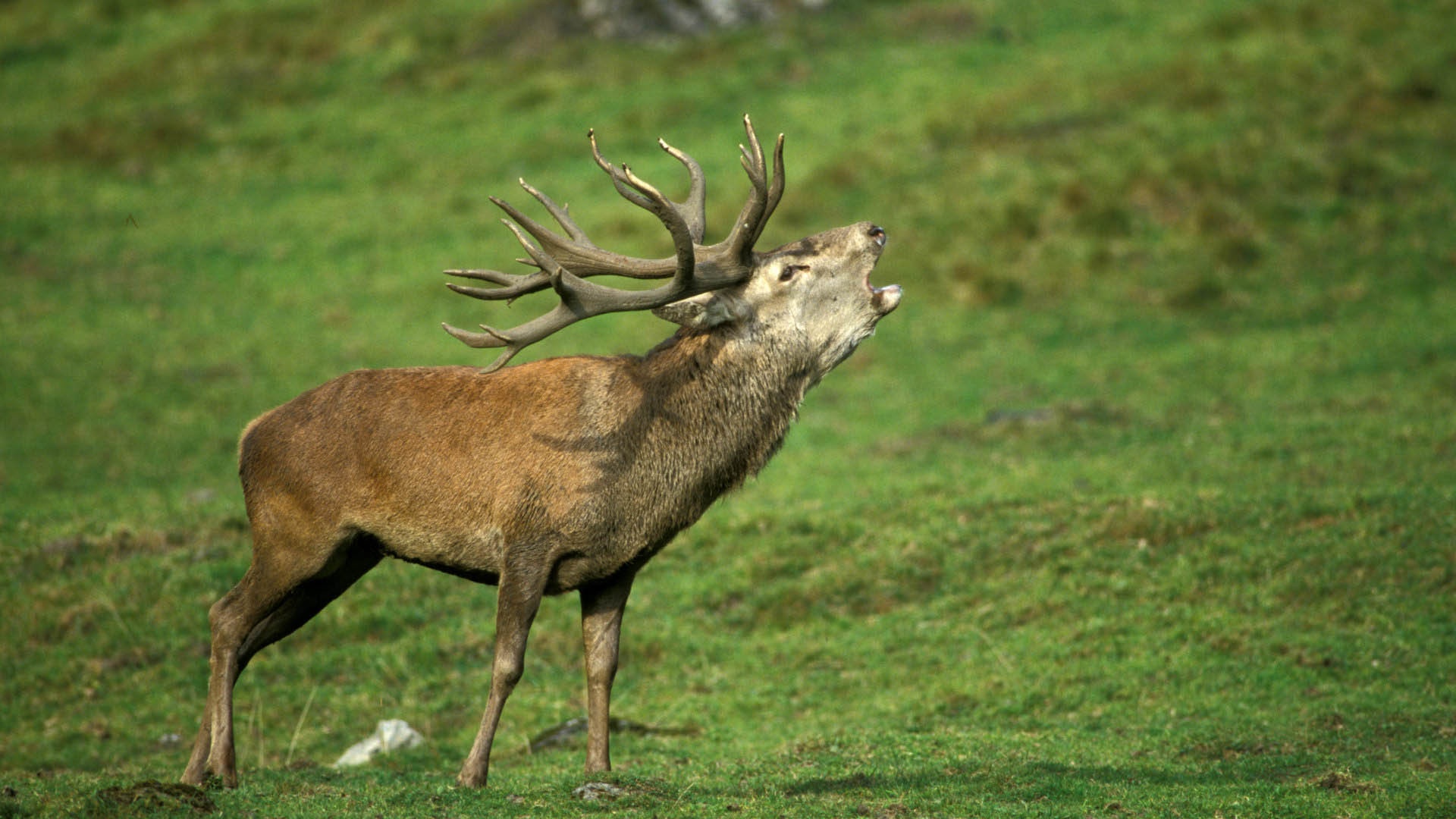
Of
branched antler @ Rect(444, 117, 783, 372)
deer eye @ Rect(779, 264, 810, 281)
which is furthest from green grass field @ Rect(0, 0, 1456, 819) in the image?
deer eye @ Rect(779, 264, 810, 281)

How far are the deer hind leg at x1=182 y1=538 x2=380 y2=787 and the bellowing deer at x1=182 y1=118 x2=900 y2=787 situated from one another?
13mm

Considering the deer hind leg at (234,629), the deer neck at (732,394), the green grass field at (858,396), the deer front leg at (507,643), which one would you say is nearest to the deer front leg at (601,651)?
the green grass field at (858,396)

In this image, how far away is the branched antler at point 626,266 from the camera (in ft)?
26.5

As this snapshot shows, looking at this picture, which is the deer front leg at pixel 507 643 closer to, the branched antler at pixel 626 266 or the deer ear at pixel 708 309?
the branched antler at pixel 626 266

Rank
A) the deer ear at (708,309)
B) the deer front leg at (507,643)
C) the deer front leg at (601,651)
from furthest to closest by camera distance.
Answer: the deer ear at (708,309) → the deer front leg at (601,651) → the deer front leg at (507,643)

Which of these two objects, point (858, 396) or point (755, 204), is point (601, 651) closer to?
point (755, 204)

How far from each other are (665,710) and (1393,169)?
1601 centimetres

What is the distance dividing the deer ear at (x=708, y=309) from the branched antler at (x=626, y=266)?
3.3 inches

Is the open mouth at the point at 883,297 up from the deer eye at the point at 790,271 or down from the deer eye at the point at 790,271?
down

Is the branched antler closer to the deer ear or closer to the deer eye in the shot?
the deer ear

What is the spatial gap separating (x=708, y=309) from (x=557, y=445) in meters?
1.16

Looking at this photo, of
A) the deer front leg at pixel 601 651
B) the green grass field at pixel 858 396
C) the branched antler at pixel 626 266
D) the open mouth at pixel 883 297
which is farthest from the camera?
the green grass field at pixel 858 396

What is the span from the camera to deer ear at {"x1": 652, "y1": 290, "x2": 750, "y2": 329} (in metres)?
8.52

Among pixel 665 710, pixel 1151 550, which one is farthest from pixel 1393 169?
pixel 665 710
